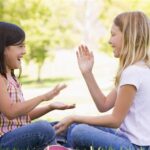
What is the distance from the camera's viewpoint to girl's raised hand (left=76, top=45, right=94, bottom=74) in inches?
157

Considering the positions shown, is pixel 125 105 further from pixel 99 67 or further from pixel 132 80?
pixel 99 67

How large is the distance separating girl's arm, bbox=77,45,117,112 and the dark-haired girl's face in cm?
44

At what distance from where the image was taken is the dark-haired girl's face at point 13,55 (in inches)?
153

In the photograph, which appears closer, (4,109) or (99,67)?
(4,109)

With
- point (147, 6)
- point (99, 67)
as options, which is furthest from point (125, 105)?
point (99, 67)

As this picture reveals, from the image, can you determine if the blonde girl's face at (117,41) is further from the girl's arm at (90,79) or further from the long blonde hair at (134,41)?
the girl's arm at (90,79)

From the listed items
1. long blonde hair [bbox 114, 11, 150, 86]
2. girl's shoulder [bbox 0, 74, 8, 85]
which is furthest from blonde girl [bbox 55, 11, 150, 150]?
girl's shoulder [bbox 0, 74, 8, 85]

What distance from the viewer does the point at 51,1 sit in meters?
18.8

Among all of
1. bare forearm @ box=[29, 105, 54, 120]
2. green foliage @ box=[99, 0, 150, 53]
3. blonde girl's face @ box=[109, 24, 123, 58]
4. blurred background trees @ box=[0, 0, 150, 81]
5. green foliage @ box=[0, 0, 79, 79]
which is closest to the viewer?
blonde girl's face @ box=[109, 24, 123, 58]

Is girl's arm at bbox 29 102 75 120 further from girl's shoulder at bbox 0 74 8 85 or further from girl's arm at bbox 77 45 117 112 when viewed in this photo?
girl's shoulder at bbox 0 74 8 85

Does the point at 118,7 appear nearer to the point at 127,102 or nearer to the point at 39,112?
the point at 39,112

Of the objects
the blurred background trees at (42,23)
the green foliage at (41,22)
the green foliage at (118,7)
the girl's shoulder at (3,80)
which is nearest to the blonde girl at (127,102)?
the girl's shoulder at (3,80)

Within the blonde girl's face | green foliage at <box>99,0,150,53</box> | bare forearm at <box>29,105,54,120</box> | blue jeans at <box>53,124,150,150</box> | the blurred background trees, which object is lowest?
the blurred background trees

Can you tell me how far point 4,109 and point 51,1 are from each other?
→ 15.4 meters
